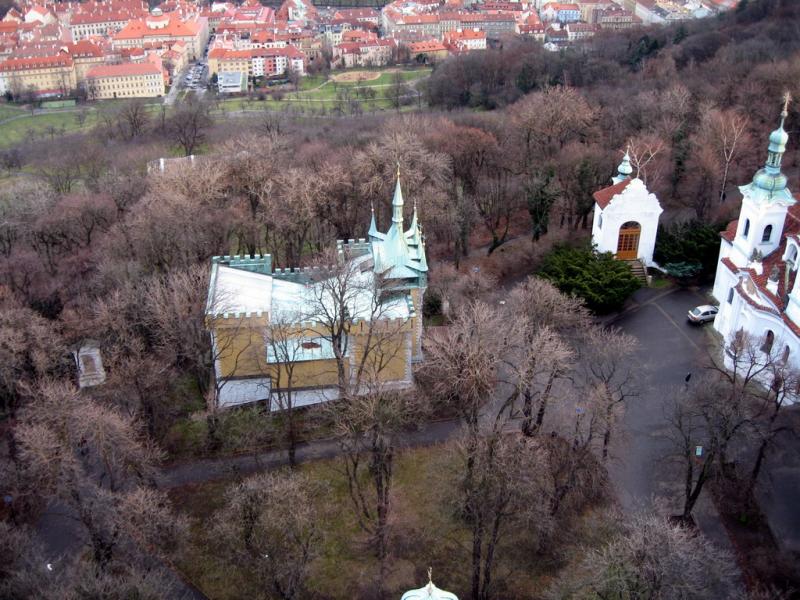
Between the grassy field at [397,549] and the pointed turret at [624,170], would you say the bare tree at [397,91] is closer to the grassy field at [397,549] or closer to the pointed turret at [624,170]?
the pointed turret at [624,170]

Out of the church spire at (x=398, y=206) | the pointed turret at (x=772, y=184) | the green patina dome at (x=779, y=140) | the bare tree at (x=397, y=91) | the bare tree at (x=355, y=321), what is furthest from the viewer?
the bare tree at (x=397, y=91)

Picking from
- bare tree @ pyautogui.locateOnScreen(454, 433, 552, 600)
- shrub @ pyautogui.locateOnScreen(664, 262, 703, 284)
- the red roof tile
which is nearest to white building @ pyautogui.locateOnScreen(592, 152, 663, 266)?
shrub @ pyautogui.locateOnScreen(664, 262, 703, 284)

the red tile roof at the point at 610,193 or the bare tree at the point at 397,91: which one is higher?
the red tile roof at the point at 610,193

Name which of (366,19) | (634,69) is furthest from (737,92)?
(366,19)

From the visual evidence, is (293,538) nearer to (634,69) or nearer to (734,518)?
(734,518)

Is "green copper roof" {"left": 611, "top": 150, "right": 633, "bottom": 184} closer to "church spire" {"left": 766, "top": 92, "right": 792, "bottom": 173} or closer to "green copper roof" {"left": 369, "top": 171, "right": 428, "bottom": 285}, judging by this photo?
"church spire" {"left": 766, "top": 92, "right": 792, "bottom": 173}

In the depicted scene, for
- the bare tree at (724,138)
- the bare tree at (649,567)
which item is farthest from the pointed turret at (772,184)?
the bare tree at (649,567)

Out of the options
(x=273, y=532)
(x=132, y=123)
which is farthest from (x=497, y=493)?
(x=132, y=123)
